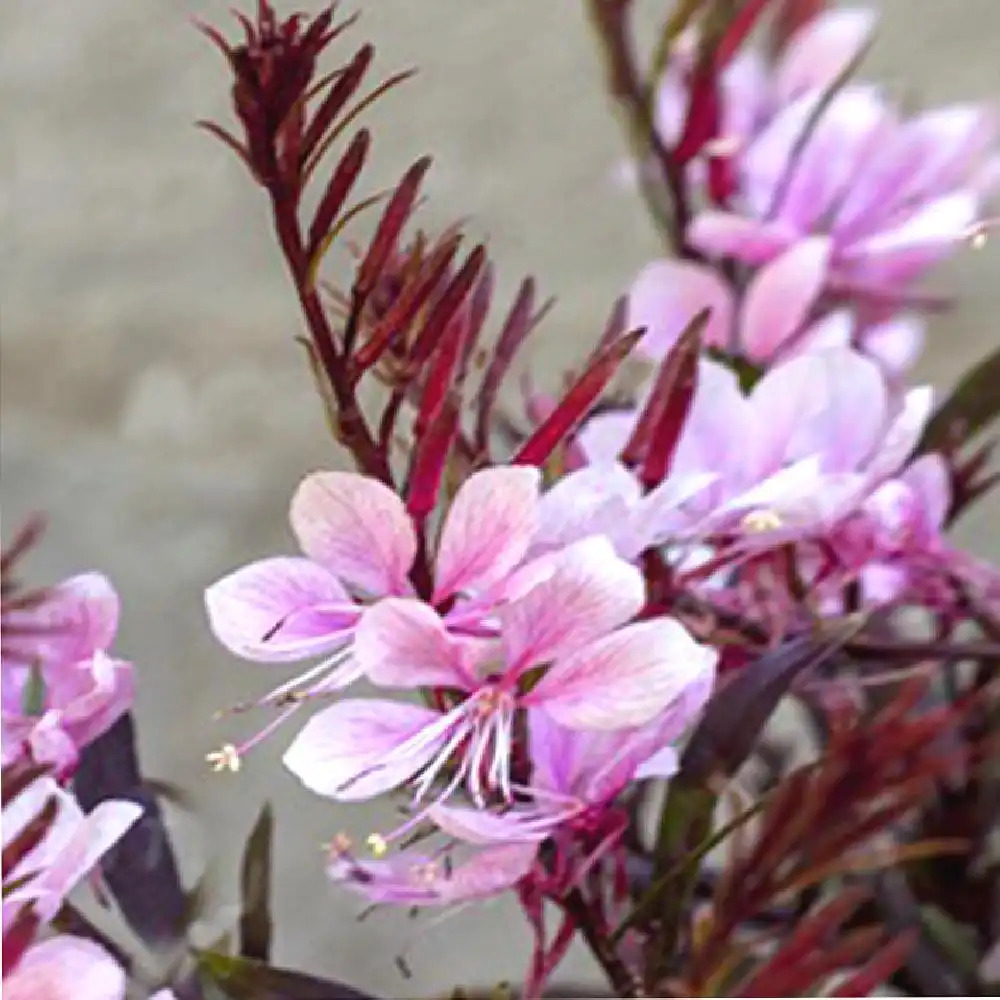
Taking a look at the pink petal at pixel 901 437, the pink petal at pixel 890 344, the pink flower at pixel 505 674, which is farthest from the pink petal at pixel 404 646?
the pink petal at pixel 890 344

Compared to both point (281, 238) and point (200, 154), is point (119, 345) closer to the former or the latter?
point (200, 154)

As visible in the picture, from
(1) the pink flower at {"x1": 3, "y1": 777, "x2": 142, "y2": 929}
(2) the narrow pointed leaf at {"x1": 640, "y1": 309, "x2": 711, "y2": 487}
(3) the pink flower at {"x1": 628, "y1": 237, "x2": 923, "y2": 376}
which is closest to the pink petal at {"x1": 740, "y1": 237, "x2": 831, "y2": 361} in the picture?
(3) the pink flower at {"x1": 628, "y1": 237, "x2": 923, "y2": 376}

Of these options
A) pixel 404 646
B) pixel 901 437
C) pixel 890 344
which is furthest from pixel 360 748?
pixel 890 344

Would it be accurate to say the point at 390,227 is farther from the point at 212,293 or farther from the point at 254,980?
the point at 212,293

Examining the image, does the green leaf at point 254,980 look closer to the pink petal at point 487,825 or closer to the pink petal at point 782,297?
the pink petal at point 487,825

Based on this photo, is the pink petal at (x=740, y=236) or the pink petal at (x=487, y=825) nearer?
the pink petal at (x=487, y=825)

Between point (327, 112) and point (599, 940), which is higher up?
point (327, 112)
